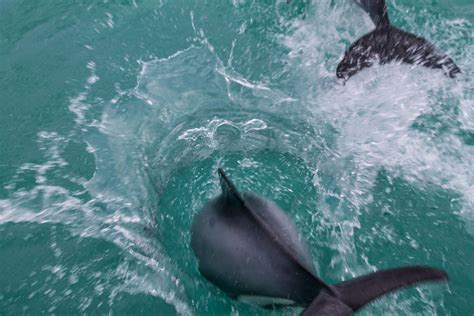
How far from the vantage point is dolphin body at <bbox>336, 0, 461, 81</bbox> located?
21.3 ft

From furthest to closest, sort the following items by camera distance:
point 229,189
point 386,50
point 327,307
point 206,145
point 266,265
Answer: point 386,50 < point 206,145 < point 229,189 < point 266,265 < point 327,307

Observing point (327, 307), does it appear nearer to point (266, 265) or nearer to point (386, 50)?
point (266, 265)

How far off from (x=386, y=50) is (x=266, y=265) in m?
4.86

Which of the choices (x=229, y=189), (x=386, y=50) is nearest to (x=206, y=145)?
(x=229, y=189)

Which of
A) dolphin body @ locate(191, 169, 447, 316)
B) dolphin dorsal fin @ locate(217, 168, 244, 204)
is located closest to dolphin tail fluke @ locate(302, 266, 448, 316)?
dolphin body @ locate(191, 169, 447, 316)

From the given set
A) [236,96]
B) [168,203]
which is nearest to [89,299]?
[168,203]

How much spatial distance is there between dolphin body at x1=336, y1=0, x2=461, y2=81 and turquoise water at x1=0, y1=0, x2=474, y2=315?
26 cm

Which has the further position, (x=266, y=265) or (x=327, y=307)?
(x=266, y=265)

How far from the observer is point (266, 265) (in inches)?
142

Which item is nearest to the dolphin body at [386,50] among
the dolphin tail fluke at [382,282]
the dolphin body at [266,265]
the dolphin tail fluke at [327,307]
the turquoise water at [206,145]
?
the turquoise water at [206,145]

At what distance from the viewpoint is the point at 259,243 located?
3666mm

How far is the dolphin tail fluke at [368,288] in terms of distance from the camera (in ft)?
10.0

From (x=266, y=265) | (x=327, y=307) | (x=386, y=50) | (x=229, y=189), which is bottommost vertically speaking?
(x=327, y=307)

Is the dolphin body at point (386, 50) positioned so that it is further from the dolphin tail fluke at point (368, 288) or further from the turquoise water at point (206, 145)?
the dolphin tail fluke at point (368, 288)
